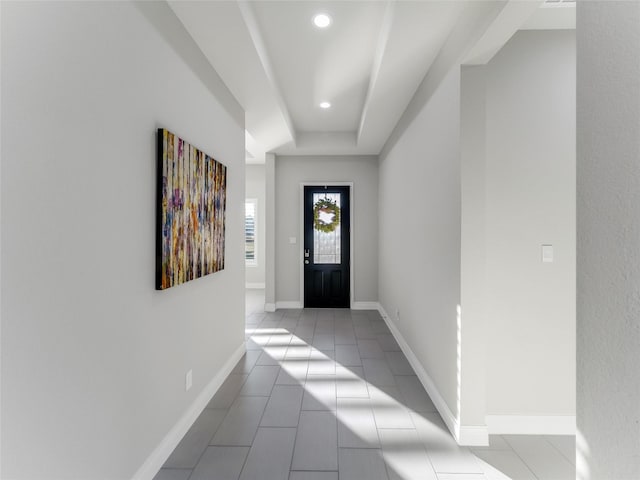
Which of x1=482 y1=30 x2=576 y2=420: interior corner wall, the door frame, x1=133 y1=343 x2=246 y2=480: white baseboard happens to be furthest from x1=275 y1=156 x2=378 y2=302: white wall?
x1=482 y1=30 x2=576 y2=420: interior corner wall

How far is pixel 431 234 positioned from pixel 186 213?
6.28 ft

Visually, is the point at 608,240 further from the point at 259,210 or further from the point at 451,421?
the point at 259,210

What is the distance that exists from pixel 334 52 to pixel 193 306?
2417 millimetres

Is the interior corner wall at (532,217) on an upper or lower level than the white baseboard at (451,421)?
upper

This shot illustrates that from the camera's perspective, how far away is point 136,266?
5.64 feet

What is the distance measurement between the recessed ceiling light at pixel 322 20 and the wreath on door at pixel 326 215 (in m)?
3.65

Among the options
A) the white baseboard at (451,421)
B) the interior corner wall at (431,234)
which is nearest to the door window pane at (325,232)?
the interior corner wall at (431,234)

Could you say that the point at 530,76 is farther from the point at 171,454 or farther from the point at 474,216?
the point at 171,454

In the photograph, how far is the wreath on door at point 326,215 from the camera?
612 cm

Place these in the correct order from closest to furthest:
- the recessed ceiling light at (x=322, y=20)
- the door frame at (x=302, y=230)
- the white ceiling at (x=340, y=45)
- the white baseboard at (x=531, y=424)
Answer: the white ceiling at (x=340, y=45), the white baseboard at (x=531, y=424), the recessed ceiling light at (x=322, y=20), the door frame at (x=302, y=230)

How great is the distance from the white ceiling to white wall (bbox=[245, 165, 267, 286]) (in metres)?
3.57

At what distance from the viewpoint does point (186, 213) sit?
2.24 meters

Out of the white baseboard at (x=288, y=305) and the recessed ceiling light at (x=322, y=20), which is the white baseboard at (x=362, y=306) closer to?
the white baseboard at (x=288, y=305)

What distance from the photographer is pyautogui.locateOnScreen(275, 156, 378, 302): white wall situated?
6.08 metres
